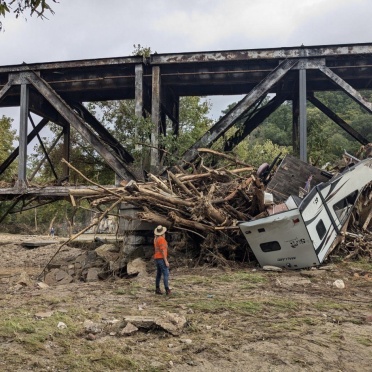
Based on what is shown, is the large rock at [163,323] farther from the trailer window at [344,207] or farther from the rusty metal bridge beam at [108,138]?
the rusty metal bridge beam at [108,138]

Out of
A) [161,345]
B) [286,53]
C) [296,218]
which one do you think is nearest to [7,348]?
[161,345]

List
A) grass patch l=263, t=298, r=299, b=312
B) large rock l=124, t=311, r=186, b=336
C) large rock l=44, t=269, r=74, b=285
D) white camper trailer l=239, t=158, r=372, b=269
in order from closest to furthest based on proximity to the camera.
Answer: large rock l=124, t=311, r=186, b=336, grass patch l=263, t=298, r=299, b=312, white camper trailer l=239, t=158, r=372, b=269, large rock l=44, t=269, r=74, b=285

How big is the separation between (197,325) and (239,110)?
7985 millimetres

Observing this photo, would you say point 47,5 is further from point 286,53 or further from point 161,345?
point 286,53

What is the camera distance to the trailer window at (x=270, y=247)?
1017cm

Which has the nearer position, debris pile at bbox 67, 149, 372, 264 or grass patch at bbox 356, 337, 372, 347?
grass patch at bbox 356, 337, 372, 347

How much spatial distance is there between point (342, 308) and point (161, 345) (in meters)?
3.24

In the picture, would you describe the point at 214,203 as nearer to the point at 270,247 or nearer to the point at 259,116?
the point at 270,247

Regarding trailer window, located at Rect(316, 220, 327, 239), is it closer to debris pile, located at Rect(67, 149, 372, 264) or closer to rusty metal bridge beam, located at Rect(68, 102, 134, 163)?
debris pile, located at Rect(67, 149, 372, 264)

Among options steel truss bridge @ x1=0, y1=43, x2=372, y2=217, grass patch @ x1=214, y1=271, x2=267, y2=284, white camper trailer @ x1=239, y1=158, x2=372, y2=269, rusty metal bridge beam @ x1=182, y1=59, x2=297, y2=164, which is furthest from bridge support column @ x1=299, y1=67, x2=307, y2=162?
grass patch @ x1=214, y1=271, x2=267, y2=284

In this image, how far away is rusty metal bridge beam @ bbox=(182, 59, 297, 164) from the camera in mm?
12719

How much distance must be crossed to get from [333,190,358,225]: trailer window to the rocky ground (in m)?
1.96

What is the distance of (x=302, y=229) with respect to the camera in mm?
9664

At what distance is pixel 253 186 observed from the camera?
11.4 meters
